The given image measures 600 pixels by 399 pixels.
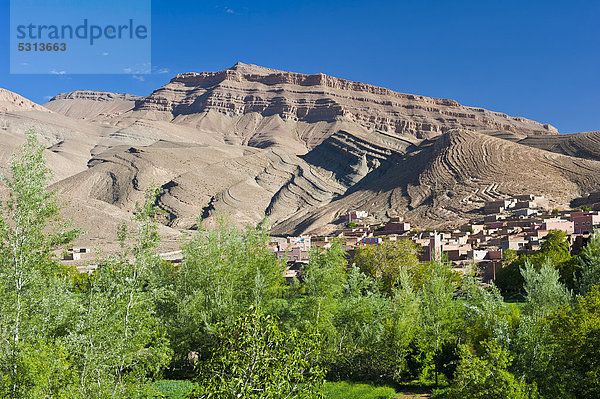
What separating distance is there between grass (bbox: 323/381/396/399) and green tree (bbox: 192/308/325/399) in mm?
11347

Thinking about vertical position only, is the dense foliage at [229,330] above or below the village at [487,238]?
below

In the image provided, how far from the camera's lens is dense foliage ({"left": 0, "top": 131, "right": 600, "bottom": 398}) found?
31.9ft

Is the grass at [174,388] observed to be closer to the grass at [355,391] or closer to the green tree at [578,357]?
the grass at [355,391]

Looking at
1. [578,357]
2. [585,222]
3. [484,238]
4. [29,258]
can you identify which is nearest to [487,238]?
[484,238]

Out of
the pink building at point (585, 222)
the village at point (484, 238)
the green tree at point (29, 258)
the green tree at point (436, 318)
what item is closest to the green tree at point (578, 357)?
the green tree at point (436, 318)

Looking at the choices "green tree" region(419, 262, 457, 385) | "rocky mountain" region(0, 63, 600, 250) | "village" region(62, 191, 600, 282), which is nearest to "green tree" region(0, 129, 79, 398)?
"green tree" region(419, 262, 457, 385)

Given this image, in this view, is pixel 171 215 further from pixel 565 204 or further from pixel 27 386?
pixel 27 386

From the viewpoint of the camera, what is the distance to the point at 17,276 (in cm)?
1209

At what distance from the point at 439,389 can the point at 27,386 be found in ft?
51.2

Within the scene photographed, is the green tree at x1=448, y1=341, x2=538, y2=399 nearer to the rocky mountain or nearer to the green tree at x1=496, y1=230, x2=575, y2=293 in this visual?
the green tree at x1=496, y1=230, x2=575, y2=293

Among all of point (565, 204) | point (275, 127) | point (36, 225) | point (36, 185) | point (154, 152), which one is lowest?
point (36, 225)

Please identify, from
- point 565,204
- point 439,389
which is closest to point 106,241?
point 439,389

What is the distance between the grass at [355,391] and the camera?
1978 cm

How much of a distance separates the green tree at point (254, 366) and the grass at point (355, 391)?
37.2 ft
